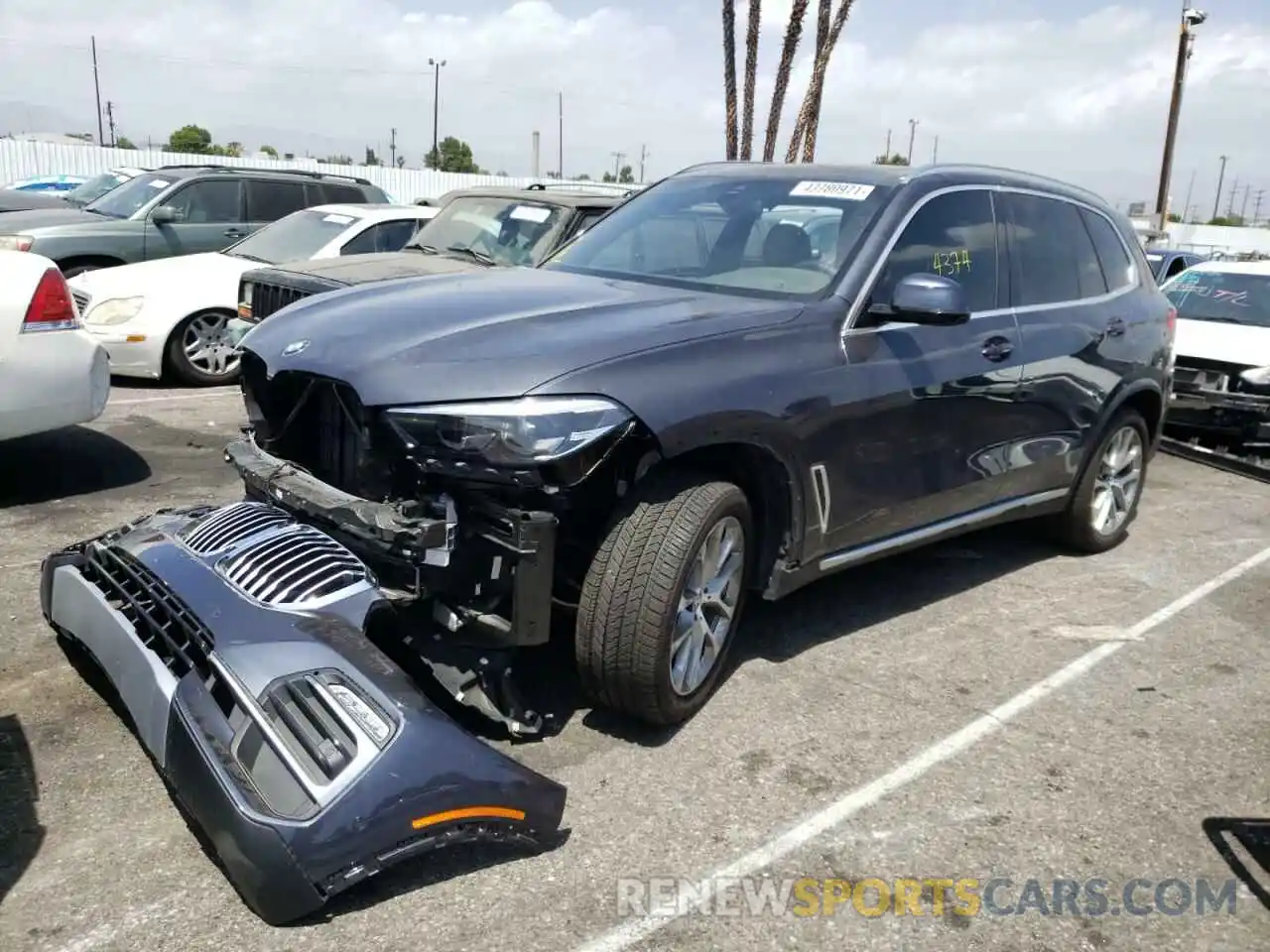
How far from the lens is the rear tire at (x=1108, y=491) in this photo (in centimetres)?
564

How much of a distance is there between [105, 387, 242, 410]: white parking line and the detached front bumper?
5.18m

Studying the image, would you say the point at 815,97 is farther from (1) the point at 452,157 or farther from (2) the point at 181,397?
(1) the point at 452,157

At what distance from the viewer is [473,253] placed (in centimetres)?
826

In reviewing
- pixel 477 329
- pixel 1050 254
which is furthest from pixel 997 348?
pixel 477 329

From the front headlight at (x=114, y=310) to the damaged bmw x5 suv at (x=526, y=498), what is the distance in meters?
5.14

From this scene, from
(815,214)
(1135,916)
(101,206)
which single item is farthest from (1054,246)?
(101,206)

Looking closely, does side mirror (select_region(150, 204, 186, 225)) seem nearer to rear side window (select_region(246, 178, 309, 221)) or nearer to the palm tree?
rear side window (select_region(246, 178, 309, 221))

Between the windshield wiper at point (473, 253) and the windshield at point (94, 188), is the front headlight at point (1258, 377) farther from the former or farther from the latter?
the windshield at point (94, 188)

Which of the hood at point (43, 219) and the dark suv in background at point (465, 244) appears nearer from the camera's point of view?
the dark suv in background at point (465, 244)

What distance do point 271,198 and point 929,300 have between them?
9484mm

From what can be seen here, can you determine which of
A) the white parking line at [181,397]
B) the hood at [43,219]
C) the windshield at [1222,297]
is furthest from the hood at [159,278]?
the windshield at [1222,297]

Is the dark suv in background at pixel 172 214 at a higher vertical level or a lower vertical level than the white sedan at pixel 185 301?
higher

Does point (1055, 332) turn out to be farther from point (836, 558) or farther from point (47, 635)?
point (47, 635)

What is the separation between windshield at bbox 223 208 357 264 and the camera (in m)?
9.32
